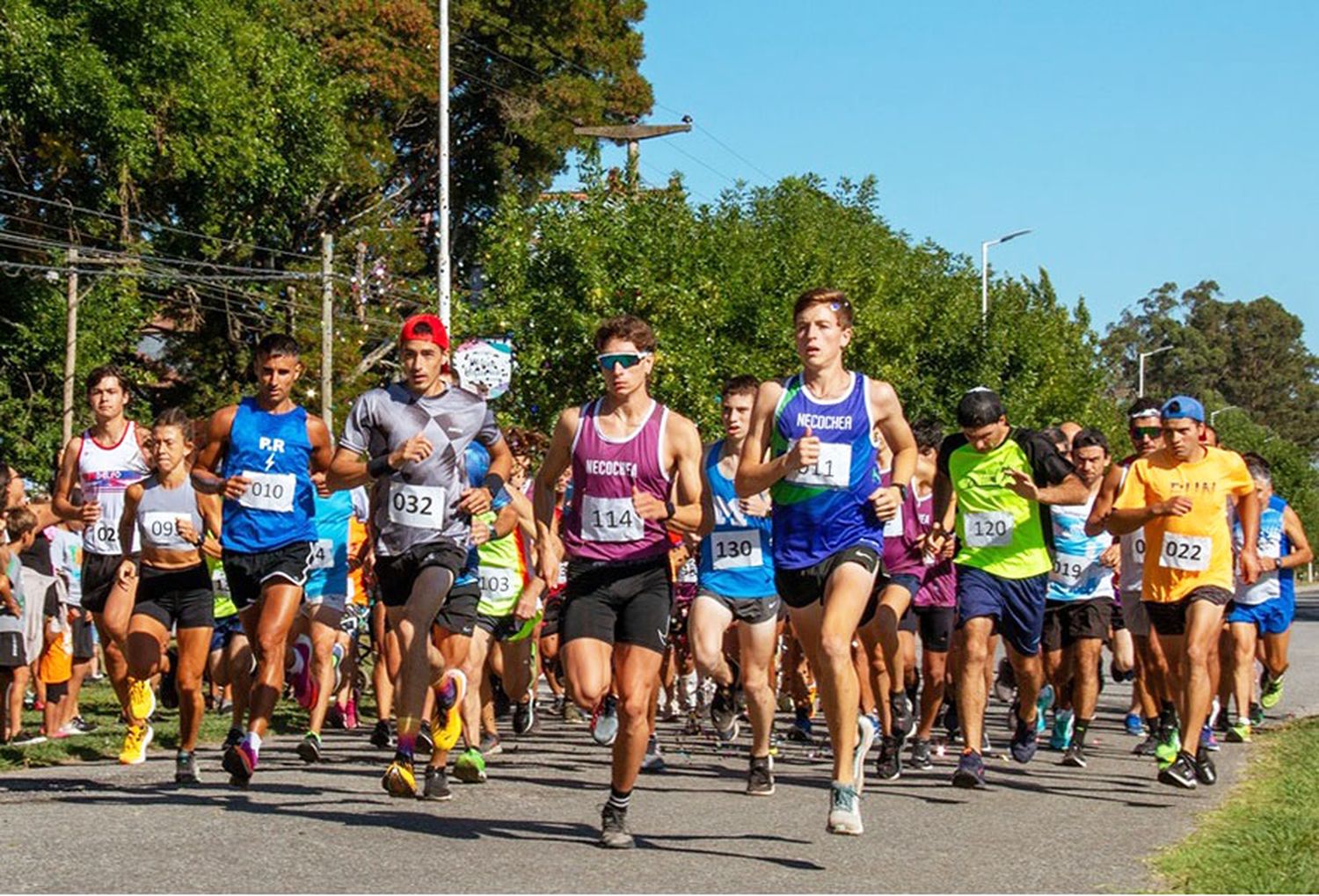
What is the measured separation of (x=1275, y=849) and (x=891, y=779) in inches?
126

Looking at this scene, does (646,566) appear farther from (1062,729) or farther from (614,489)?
(1062,729)

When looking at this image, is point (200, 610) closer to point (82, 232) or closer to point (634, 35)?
point (82, 232)

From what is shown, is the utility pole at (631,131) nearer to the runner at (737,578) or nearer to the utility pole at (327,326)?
the utility pole at (327,326)

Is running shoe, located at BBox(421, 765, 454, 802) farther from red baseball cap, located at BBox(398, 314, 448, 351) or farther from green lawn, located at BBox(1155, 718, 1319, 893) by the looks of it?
green lawn, located at BBox(1155, 718, 1319, 893)

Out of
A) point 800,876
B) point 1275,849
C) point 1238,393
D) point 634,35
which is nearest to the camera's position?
point 800,876

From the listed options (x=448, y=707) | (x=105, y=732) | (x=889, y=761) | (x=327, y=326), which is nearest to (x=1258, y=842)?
(x=889, y=761)

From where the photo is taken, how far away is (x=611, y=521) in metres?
8.56

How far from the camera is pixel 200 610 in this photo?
11.0 meters

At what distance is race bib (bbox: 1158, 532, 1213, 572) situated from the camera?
10.9 metres

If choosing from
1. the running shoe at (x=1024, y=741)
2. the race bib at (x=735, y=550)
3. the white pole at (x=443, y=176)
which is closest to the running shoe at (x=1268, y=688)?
the running shoe at (x=1024, y=741)

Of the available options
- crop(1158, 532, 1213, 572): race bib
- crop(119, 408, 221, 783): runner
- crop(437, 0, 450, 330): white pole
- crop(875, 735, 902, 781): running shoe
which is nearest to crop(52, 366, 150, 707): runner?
crop(119, 408, 221, 783): runner

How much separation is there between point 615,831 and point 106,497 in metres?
5.23

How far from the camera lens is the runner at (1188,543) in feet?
35.2

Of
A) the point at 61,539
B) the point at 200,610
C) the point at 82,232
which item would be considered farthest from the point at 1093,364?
the point at 200,610
